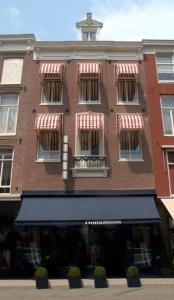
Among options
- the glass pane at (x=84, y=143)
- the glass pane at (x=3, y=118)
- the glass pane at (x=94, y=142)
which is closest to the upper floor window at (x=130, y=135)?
the glass pane at (x=94, y=142)

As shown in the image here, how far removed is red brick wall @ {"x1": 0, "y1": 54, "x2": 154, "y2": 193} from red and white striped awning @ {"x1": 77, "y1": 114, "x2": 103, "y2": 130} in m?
0.50

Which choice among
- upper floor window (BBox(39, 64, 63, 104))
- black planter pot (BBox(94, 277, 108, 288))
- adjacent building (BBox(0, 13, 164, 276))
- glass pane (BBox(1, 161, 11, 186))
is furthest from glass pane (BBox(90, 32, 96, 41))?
black planter pot (BBox(94, 277, 108, 288))

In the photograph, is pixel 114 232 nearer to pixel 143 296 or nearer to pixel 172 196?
pixel 172 196

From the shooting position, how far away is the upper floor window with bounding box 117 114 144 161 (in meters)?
19.3

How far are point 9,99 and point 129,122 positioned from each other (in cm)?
747

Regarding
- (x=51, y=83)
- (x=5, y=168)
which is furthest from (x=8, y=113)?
(x=5, y=168)

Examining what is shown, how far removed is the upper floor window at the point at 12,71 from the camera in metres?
21.3

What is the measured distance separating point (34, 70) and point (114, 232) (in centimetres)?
1095

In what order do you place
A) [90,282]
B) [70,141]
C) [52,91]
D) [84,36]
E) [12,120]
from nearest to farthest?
→ [90,282] < [70,141] < [12,120] < [52,91] < [84,36]

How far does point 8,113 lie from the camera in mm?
20641

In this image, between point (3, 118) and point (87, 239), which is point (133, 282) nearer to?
point (87, 239)

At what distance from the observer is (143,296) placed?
41.9 feet

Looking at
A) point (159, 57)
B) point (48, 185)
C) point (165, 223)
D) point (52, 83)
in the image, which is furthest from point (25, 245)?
point (159, 57)

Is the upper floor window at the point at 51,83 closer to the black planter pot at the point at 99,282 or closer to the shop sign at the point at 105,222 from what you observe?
the shop sign at the point at 105,222
